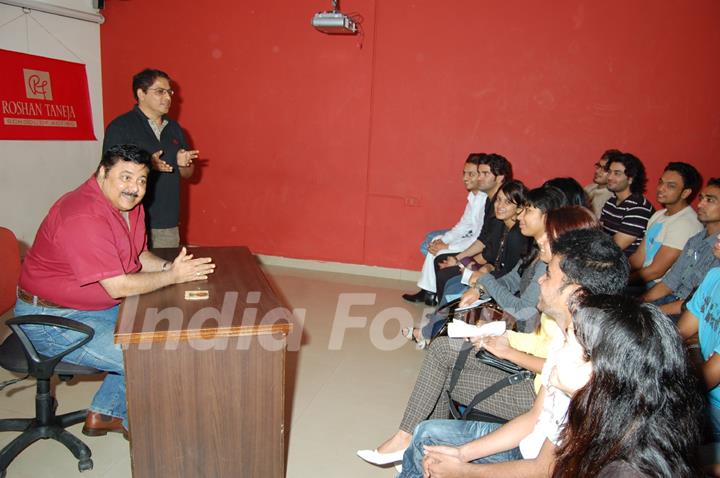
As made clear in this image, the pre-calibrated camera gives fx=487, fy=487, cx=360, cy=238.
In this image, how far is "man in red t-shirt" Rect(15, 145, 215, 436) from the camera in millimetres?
1815

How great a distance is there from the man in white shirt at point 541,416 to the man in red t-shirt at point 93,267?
47.1 inches

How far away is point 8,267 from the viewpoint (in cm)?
209

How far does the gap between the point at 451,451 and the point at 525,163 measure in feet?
10.5

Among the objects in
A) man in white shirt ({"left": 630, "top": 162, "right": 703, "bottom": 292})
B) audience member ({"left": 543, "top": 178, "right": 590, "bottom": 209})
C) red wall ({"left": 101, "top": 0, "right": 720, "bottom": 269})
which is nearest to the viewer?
audience member ({"left": 543, "top": 178, "right": 590, "bottom": 209})

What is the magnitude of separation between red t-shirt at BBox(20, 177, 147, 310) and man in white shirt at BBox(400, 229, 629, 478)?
4.41 feet

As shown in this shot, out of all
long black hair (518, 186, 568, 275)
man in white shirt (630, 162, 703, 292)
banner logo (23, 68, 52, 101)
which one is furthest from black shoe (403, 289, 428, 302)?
banner logo (23, 68, 52, 101)

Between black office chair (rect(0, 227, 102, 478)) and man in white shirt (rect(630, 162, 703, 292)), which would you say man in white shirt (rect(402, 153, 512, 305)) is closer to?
man in white shirt (rect(630, 162, 703, 292))

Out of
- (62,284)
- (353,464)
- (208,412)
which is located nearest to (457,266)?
(353,464)

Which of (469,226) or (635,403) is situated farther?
(469,226)

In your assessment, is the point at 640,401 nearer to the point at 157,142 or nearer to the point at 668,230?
the point at 668,230

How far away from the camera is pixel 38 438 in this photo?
2.03 meters

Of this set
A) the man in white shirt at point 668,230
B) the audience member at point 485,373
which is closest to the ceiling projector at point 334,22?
the man in white shirt at point 668,230

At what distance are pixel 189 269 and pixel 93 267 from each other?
35cm

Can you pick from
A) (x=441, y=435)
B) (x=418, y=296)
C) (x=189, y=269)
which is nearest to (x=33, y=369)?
(x=189, y=269)
